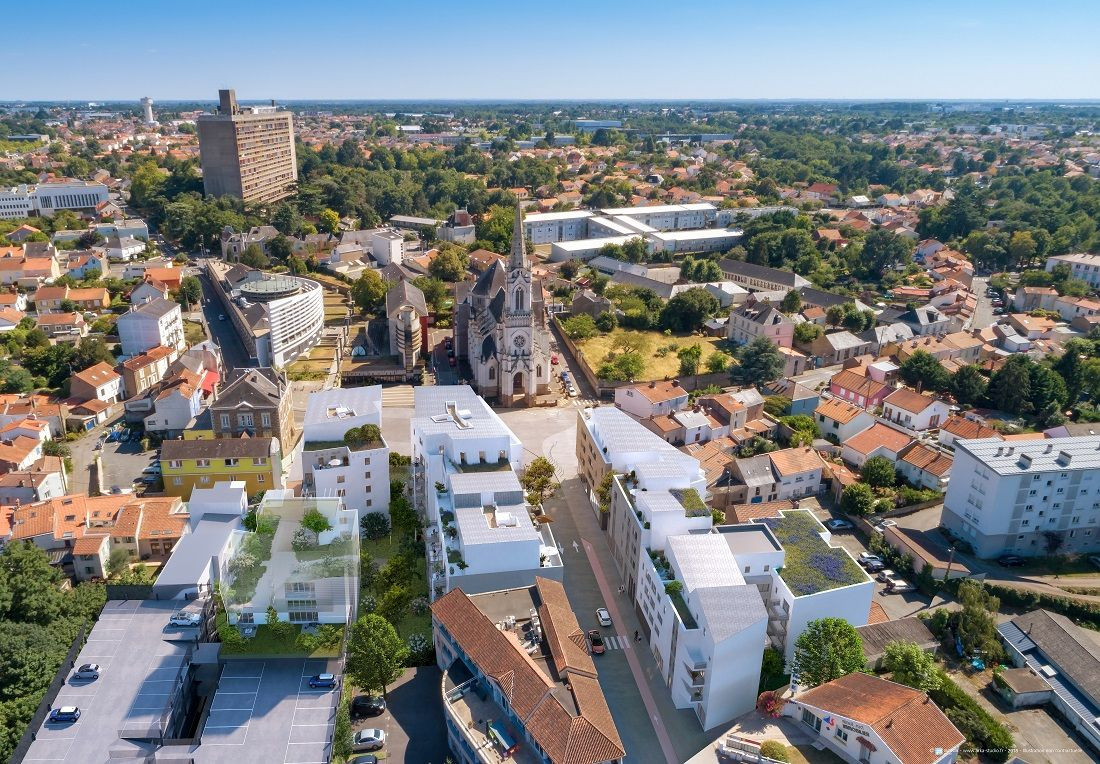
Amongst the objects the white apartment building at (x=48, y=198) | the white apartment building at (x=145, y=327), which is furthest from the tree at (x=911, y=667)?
the white apartment building at (x=48, y=198)

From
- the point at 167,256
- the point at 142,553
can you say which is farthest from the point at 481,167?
the point at 142,553

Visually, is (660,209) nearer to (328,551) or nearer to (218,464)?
(218,464)

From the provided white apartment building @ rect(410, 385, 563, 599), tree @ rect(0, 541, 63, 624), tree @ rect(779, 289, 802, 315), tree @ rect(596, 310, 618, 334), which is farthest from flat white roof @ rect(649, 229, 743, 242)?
tree @ rect(0, 541, 63, 624)

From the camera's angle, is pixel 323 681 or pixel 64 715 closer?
pixel 64 715

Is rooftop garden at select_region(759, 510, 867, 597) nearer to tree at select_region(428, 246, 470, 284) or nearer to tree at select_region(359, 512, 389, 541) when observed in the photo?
tree at select_region(359, 512, 389, 541)

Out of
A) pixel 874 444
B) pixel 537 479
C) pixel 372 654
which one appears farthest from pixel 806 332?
pixel 372 654

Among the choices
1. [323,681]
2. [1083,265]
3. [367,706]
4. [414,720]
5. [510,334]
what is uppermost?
[1083,265]
